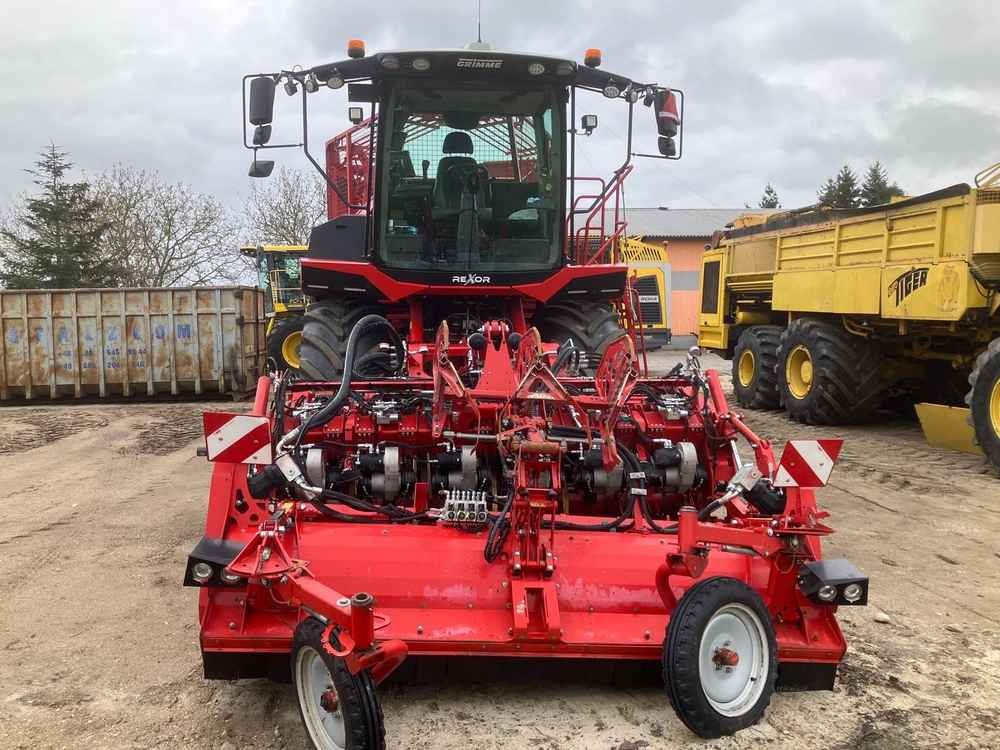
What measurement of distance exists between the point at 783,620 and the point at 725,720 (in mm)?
541

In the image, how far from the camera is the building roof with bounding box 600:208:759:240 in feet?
108

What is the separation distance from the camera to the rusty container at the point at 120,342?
41.6ft

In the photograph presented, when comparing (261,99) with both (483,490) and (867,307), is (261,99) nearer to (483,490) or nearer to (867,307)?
(483,490)

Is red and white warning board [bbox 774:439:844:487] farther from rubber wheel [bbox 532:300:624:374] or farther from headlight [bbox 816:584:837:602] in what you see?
rubber wheel [bbox 532:300:624:374]

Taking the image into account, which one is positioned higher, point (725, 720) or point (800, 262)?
point (800, 262)

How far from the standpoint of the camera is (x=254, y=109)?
4.92m

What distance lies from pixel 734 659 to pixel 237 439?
2010 millimetres

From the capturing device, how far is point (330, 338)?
5281 mm

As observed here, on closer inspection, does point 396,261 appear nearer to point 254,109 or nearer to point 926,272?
point 254,109

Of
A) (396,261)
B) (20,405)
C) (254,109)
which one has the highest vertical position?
(254,109)

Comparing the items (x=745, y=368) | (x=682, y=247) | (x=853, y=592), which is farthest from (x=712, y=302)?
(x=682, y=247)

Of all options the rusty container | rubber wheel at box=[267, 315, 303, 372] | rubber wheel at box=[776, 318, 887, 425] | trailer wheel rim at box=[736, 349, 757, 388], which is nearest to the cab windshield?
rubber wheel at box=[776, 318, 887, 425]

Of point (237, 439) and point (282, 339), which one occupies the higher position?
point (282, 339)

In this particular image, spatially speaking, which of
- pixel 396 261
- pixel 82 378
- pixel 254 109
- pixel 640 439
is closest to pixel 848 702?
pixel 640 439
